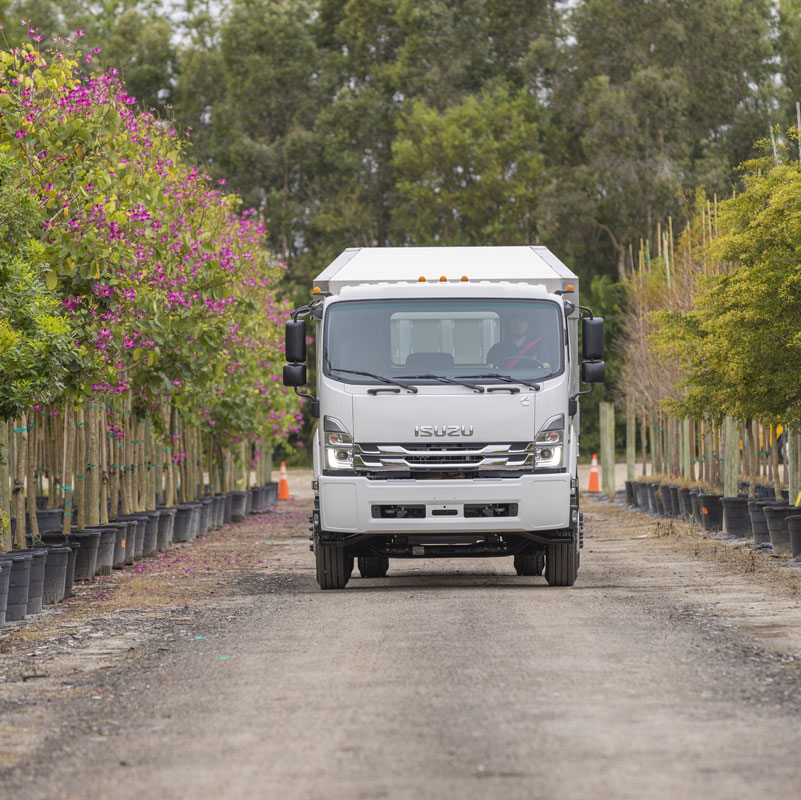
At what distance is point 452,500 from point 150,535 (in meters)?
7.22

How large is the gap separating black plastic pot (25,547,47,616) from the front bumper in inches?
102

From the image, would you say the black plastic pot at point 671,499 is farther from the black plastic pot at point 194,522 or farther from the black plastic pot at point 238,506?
the black plastic pot at point 238,506

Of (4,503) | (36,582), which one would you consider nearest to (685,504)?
(4,503)

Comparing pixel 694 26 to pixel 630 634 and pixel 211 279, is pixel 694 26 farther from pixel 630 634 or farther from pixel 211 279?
pixel 630 634

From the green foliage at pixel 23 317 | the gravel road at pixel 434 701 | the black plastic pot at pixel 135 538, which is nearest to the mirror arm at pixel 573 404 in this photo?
the gravel road at pixel 434 701

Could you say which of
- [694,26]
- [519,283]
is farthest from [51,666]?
[694,26]

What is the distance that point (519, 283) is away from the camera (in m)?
16.0

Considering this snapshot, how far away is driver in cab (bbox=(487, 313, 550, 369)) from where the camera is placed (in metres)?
15.2

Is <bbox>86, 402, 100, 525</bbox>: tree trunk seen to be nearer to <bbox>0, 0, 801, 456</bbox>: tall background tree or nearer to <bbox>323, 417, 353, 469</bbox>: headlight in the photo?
<bbox>323, 417, 353, 469</bbox>: headlight

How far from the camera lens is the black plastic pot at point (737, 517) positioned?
73.0 ft

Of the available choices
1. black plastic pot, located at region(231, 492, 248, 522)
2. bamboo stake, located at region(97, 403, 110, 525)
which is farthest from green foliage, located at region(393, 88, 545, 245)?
bamboo stake, located at region(97, 403, 110, 525)

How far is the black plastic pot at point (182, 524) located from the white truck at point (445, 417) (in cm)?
884

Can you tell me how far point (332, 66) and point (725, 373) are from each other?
150ft

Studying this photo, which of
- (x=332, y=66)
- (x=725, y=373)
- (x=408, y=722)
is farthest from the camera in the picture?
(x=332, y=66)
